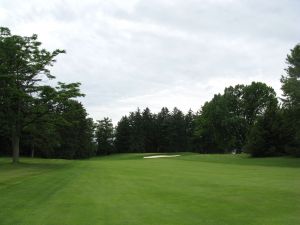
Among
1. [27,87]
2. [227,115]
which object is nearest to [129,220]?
[27,87]

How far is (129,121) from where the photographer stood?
134 m

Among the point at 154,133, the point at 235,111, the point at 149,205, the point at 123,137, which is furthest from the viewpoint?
the point at 154,133

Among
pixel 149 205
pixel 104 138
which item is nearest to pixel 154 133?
pixel 104 138

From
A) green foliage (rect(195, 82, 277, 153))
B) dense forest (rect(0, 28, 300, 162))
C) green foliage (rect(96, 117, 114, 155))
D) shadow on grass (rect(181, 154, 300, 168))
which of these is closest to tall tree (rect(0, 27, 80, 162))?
dense forest (rect(0, 28, 300, 162))

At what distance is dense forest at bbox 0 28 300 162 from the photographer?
152 ft

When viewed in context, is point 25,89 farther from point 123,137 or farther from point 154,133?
point 154,133

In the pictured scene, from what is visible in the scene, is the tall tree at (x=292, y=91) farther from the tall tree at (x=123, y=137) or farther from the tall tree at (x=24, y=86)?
the tall tree at (x=123, y=137)

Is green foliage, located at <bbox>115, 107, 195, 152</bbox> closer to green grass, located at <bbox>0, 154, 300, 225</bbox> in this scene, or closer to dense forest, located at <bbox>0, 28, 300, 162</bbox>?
dense forest, located at <bbox>0, 28, 300, 162</bbox>

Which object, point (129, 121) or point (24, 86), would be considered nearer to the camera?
point (24, 86)

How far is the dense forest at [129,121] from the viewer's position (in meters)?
46.2

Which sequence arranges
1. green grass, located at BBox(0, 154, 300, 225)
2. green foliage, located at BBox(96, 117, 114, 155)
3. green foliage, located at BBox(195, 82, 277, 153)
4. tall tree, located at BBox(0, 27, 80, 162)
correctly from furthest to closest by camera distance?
green foliage, located at BBox(96, 117, 114, 155), green foliage, located at BBox(195, 82, 277, 153), tall tree, located at BBox(0, 27, 80, 162), green grass, located at BBox(0, 154, 300, 225)

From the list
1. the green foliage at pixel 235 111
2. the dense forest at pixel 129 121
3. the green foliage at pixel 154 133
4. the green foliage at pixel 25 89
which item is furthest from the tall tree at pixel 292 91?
the green foliage at pixel 154 133

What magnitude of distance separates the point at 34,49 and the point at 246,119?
65699mm

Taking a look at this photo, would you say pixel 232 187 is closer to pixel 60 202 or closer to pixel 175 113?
pixel 60 202
